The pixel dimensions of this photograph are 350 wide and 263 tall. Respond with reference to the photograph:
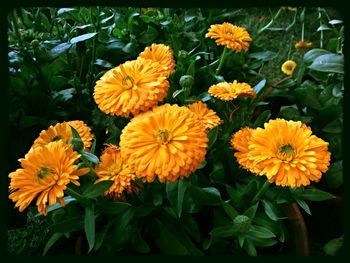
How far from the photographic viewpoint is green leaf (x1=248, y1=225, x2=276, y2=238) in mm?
1019

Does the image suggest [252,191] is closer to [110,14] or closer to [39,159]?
[39,159]

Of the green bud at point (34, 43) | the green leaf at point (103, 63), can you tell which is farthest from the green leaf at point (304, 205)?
the green bud at point (34, 43)

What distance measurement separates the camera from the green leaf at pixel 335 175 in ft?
4.19

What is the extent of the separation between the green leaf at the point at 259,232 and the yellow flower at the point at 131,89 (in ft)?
1.16

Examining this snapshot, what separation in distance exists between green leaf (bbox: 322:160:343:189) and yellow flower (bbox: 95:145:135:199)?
0.59m

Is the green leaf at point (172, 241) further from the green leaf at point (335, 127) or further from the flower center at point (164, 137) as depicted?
the green leaf at point (335, 127)

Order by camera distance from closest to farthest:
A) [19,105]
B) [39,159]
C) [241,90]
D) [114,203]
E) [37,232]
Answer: [39,159], [114,203], [241,90], [37,232], [19,105]

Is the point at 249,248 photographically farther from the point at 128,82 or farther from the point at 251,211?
the point at 128,82

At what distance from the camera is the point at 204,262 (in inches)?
40.9

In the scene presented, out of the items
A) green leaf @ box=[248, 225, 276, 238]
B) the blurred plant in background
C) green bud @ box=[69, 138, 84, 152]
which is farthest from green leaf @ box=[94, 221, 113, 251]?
green leaf @ box=[248, 225, 276, 238]

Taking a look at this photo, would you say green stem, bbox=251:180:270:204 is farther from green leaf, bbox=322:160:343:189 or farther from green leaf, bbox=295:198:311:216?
green leaf, bbox=322:160:343:189

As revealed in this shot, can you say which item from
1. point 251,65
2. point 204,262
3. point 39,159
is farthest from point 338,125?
point 39,159

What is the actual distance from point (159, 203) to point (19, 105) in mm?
585

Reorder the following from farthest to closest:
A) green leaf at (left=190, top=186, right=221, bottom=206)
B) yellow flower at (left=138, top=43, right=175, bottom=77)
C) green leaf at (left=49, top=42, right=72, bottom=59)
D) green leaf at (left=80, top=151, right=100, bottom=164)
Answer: green leaf at (left=49, top=42, right=72, bottom=59) → yellow flower at (left=138, top=43, right=175, bottom=77) → green leaf at (left=190, top=186, right=221, bottom=206) → green leaf at (left=80, top=151, right=100, bottom=164)
